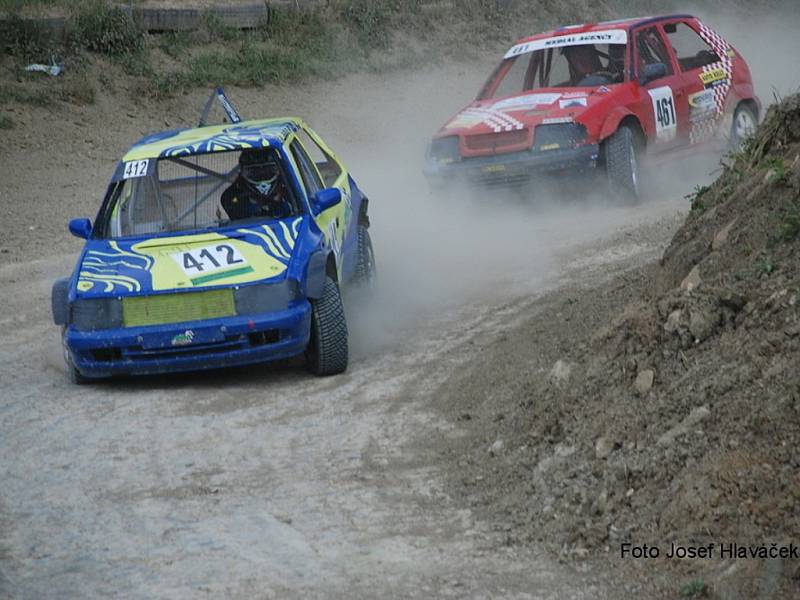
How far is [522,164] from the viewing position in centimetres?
1327

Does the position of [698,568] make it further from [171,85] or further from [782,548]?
[171,85]

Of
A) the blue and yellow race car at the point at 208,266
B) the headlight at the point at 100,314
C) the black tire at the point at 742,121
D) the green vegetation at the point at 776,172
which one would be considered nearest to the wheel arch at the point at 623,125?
the black tire at the point at 742,121

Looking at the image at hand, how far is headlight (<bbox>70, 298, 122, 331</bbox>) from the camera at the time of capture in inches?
332

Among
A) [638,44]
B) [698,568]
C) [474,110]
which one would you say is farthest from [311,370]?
[638,44]

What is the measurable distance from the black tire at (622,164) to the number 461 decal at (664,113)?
1.75ft

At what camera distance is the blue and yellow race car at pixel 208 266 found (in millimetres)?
8406

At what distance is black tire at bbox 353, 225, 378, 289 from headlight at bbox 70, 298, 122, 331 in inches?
91.4

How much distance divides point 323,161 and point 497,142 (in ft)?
10.3

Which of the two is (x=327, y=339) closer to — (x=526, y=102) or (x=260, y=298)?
(x=260, y=298)

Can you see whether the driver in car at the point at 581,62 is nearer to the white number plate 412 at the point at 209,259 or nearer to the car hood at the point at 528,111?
the car hood at the point at 528,111

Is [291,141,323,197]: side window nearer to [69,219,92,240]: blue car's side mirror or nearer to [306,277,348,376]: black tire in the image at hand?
[306,277,348,376]: black tire

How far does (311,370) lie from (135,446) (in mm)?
1623

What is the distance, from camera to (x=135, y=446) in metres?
7.39

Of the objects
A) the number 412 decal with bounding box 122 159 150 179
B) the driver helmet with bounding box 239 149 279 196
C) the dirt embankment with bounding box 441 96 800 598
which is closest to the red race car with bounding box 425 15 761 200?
the driver helmet with bounding box 239 149 279 196
